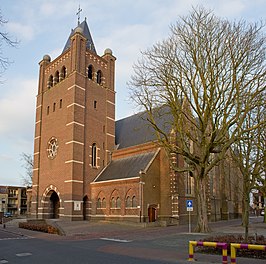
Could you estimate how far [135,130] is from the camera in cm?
→ 4441

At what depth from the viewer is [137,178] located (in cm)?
3472

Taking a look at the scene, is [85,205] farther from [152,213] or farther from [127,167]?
[152,213]

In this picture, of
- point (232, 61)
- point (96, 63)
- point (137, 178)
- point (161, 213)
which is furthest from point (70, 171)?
point (232, 61)

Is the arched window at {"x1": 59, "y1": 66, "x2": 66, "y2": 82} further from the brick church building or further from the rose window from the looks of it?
the rose window

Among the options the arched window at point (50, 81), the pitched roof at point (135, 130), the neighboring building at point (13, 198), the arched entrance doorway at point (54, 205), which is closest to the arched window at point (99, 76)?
the arched window at point (50, 81)

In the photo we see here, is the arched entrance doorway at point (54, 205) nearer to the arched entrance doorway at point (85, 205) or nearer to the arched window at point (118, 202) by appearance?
the arched entrance doorway at point (85, 205)

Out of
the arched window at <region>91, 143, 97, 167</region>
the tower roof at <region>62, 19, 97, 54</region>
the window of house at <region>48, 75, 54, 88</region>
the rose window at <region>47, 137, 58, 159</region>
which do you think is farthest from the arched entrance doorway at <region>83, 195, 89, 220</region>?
the tower roof at <region>62, 19, 97, 54</region>

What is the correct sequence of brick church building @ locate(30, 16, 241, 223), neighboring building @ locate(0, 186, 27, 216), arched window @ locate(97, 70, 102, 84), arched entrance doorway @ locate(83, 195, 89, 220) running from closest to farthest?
brick church building @ locate(30, 16, 241, 223), arched entrance doorway @ locate(83, 195, 89, 220), arched window @ locate(97, 70, 102, 84), neighboring building @ locate(0, 186, 27, 216)

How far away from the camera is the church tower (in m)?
38.9

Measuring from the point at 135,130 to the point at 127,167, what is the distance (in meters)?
7.05

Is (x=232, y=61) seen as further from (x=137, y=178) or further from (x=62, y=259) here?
(x=137, y=178)

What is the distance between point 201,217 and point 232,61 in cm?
1228

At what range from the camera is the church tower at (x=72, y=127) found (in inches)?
1533

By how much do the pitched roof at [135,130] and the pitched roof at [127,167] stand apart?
2.48m
